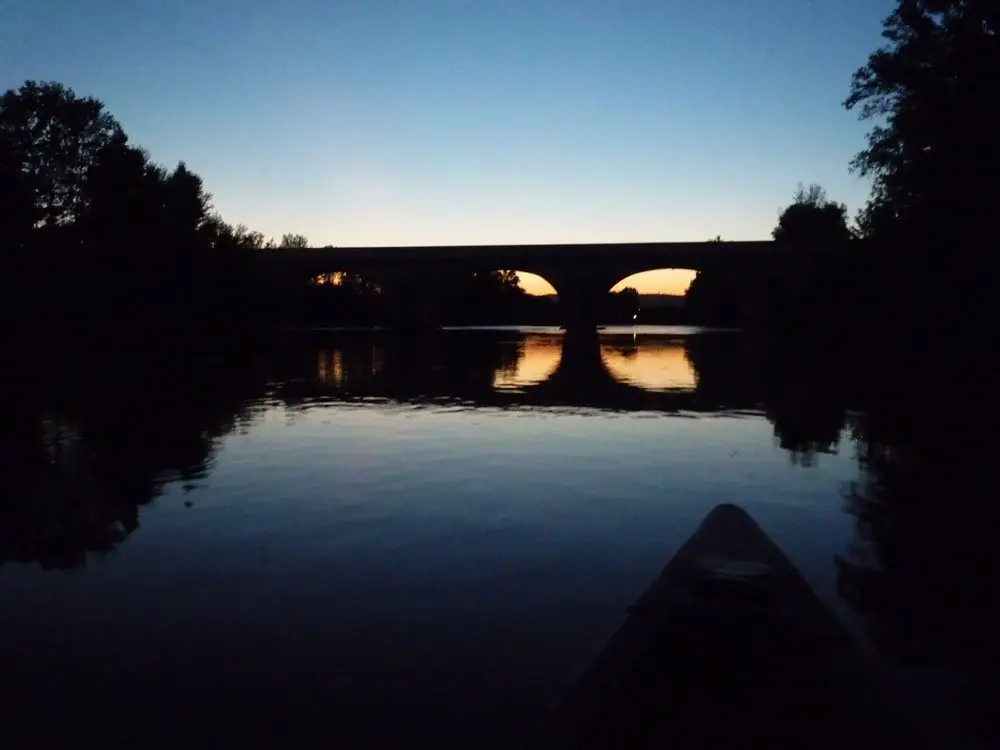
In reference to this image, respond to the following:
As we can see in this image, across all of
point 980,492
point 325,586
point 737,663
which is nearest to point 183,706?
point 325,586

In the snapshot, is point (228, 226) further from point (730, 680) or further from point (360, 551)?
point (730, 680)

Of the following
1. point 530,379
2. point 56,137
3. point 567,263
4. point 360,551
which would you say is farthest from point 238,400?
point 567,263

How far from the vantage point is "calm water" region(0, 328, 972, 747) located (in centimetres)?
679

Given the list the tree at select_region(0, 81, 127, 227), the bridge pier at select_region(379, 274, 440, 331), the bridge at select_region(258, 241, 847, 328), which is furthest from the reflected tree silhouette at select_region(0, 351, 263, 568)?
the bridge pier at select_region(379, 274, 440, 331)

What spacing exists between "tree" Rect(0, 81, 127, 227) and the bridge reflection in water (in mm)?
25019

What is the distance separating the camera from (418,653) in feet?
25.0

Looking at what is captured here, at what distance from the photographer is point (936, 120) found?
25.7 meters

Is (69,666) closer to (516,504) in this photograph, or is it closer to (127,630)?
(127,630)

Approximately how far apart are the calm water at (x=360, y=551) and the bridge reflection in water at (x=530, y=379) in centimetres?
285

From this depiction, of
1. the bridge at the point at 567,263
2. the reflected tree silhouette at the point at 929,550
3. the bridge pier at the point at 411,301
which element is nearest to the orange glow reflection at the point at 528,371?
the reflected tree silhouette at the point at 929,550

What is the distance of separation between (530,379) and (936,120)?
56.0 feet

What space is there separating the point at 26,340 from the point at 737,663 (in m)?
45.0

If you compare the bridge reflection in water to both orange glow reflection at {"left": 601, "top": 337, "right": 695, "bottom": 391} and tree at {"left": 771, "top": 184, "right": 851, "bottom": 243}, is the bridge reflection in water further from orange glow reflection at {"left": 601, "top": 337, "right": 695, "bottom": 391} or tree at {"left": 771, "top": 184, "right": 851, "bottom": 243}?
tree at {"left": 771, "top": 184, "right": 851, "bottom": 243}

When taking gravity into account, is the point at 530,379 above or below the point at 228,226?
below
